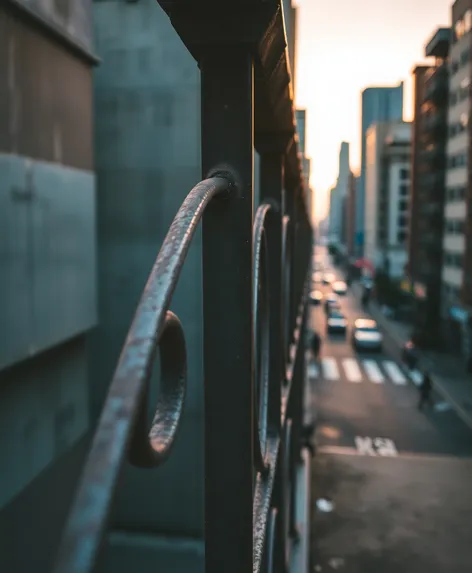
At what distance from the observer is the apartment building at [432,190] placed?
39250 millimetres

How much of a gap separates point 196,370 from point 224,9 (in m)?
8.41

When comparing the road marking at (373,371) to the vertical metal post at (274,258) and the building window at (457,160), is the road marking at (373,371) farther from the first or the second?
the vertical metal post at (274,258)

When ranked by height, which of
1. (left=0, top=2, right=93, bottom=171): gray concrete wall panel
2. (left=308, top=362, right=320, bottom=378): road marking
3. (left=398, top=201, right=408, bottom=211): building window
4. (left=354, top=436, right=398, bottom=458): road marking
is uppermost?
(left=398, top=201, right=408, bottom=211): building window

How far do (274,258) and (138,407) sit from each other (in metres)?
2.74

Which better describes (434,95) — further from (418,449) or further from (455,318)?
(418,449)

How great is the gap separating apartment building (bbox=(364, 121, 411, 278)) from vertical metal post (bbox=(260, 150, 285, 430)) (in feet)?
206

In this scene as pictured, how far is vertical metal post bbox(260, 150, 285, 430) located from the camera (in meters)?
3.55

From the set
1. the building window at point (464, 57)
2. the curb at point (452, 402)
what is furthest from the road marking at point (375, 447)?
the building window at point (464, 57)

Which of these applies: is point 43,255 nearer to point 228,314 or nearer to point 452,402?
point 228,314

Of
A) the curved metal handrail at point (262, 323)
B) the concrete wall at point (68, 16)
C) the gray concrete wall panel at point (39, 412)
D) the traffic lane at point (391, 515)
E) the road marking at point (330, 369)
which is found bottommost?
the road marking at point (330, 369)

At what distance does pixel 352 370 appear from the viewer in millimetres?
30875

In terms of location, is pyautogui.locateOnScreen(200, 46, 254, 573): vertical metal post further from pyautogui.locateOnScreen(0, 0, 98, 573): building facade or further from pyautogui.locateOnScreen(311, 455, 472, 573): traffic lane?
pyautogui.locateOnScreen(311, 455, 472, 573): traffic lane

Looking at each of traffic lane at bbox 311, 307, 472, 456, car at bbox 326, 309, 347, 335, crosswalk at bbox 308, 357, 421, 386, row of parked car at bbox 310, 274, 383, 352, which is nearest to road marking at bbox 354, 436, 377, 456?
traffic lane at bbox 311, 307, 472, 456

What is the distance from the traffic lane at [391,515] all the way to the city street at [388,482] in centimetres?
2
